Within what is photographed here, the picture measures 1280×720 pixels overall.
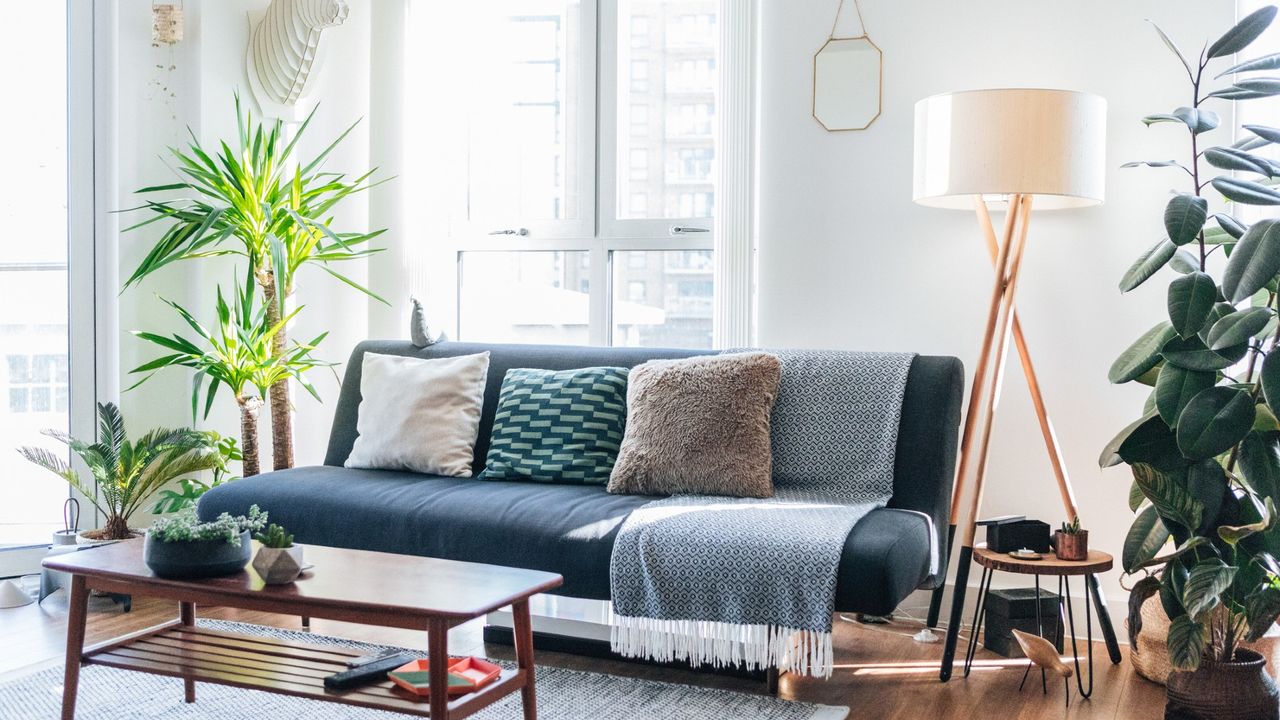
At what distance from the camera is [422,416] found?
3611 millimetres

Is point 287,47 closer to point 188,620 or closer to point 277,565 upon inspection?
A: point 188,620

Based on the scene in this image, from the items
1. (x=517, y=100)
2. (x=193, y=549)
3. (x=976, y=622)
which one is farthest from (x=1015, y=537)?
(x=517, y=100)

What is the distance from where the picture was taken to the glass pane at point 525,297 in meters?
4.50

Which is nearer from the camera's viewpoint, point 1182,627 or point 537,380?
point 1182,627

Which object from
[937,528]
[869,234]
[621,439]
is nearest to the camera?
[937,528]

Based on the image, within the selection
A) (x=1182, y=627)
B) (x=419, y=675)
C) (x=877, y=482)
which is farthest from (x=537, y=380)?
(x=1182, y=627)

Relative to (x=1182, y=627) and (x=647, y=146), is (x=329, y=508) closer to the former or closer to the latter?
(x=647, y=146)

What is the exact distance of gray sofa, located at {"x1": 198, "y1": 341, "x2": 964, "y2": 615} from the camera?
270 centimetres

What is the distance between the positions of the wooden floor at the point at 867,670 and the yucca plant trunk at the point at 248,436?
0.50m

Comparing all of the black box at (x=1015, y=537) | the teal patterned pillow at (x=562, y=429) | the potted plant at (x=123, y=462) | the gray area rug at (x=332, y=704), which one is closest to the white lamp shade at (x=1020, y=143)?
the black box at (x=1015, y=537)

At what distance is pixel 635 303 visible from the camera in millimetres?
4395

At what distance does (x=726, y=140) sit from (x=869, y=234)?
623mm

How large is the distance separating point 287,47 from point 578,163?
1.17 m

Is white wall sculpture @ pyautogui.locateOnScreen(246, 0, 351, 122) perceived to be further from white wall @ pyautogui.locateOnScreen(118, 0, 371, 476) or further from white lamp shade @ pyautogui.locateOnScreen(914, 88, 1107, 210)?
white lamp shade @ pyautogui.locateOnScreen(914, 88, 1107, 210)
